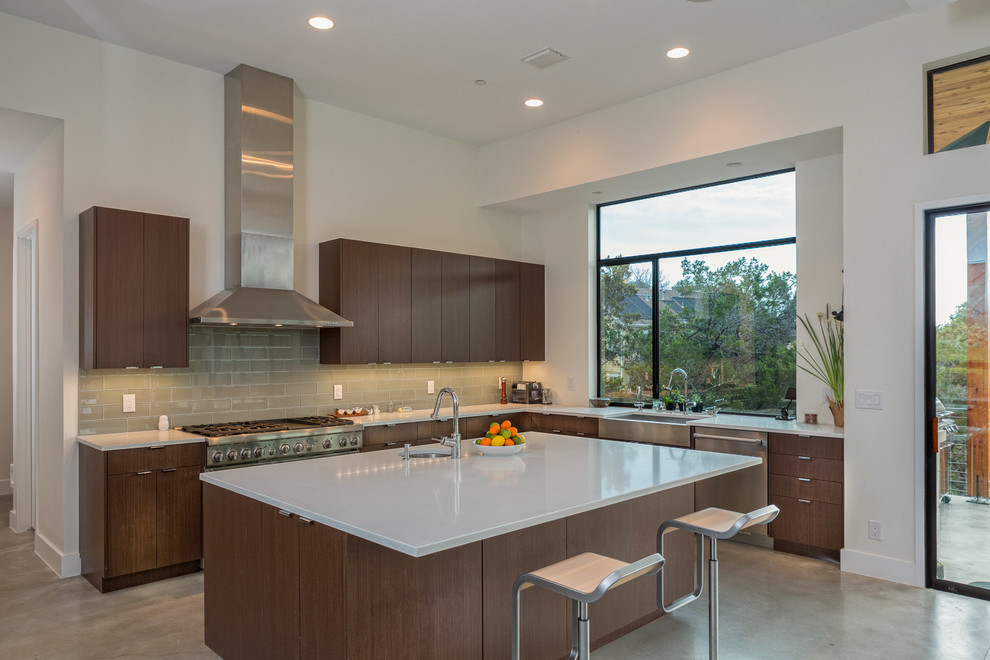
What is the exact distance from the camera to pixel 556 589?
2135 millimetres

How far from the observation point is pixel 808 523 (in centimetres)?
452

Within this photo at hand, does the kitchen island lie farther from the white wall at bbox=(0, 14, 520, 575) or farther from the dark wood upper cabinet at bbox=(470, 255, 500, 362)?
the dark wood upper cabinet at bbox=(470, 255, 500, 362)

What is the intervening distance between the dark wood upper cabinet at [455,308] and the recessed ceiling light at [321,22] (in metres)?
2.28

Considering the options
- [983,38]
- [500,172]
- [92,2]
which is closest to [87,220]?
[92,2]

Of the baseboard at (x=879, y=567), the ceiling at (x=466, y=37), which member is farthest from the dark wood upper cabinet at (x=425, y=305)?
the baseboard at (x=879, y=567)

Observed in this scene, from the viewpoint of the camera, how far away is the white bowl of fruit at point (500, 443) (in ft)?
11.2

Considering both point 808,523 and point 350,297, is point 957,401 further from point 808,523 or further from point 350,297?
point 350,297

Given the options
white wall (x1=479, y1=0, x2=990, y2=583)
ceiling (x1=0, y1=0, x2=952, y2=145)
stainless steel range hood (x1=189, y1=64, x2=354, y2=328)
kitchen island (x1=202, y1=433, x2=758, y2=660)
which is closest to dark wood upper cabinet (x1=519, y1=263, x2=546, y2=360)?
ceiling (x1=0, y1=0, x2=952, y2=145)

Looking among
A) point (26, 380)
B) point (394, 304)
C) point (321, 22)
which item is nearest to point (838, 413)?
point (394, 304)

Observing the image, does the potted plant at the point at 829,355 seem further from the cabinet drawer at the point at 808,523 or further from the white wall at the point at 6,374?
the white wall at the point at 6,374

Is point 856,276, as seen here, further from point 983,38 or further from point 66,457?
point 66,457

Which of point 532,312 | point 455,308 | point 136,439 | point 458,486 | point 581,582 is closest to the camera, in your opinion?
point 581,582

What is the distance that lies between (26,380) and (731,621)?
553cm

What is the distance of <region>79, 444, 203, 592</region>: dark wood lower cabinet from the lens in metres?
3.90
